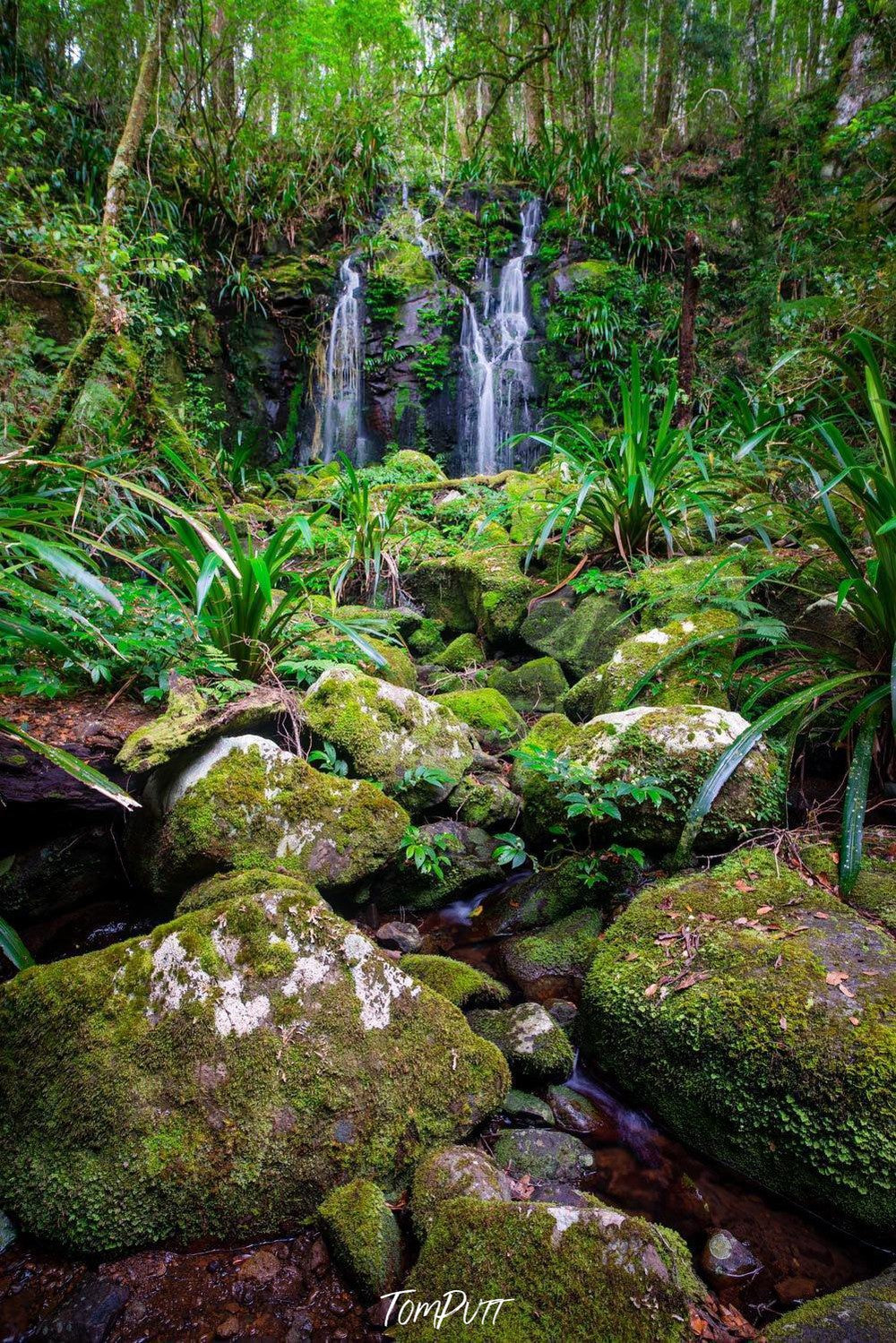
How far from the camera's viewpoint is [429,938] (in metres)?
2.34

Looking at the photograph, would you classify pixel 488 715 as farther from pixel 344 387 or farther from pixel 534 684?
pixel 344 387

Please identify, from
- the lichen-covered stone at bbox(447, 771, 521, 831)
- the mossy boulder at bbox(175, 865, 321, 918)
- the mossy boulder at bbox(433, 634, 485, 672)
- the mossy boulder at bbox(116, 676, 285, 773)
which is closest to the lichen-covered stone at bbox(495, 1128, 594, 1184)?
the mossy boulder at bbox(175, 865, 321, 918)

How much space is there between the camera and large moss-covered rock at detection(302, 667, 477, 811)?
2.64 m

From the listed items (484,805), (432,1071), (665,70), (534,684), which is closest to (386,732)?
(484,805)

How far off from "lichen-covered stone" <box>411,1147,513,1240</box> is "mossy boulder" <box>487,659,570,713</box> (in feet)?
7.92

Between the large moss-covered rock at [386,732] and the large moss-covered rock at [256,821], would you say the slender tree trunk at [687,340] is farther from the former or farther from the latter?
the large moss-covered rock at [256,821]

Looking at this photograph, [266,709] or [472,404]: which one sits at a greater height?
[472,404]

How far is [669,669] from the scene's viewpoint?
285 centimetres

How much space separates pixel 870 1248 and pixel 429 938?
144cm

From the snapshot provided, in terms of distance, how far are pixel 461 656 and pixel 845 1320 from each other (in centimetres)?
338

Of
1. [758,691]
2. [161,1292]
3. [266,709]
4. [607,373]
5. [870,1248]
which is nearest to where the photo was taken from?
[161,1292]

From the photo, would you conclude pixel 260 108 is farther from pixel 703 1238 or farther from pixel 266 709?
pixel 703 1238

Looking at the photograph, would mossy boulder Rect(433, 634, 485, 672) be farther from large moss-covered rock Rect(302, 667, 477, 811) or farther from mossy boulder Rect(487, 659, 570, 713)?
large moss-covered rock Rect(302, 667, 477, 811)

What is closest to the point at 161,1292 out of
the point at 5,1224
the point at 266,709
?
the point at 5,1224
